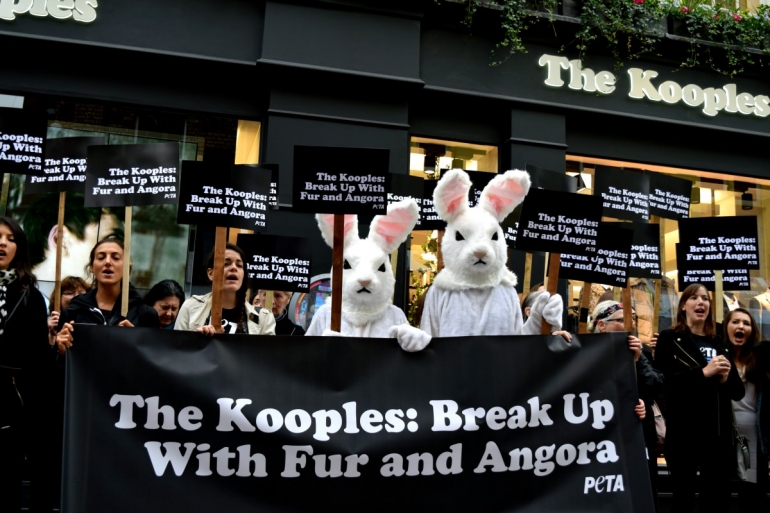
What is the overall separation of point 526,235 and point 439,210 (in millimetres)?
637

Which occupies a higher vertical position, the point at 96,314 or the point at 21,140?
the point at 21,140

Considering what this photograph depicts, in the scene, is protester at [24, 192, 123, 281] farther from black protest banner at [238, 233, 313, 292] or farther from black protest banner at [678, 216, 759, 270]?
black protest banner at [678, 216, 759, 270]

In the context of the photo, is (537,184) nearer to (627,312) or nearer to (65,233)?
(627,312)

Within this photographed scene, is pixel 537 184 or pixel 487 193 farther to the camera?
pixel 537 184

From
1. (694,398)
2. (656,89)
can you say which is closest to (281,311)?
(694,398)

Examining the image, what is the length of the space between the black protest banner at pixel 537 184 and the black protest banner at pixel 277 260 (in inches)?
65.4

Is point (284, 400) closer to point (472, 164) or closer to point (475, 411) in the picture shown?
point (475, 411)

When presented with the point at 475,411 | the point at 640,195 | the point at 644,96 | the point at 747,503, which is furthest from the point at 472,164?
the point at 475,411

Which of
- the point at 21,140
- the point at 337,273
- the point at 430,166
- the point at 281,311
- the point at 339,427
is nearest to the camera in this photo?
the point at 339,427

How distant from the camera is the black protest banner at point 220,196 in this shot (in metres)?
4.14

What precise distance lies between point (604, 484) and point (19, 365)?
124 inches

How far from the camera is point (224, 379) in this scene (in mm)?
3553

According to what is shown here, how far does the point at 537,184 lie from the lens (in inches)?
253

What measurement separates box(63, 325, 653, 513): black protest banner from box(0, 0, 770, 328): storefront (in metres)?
3.59
